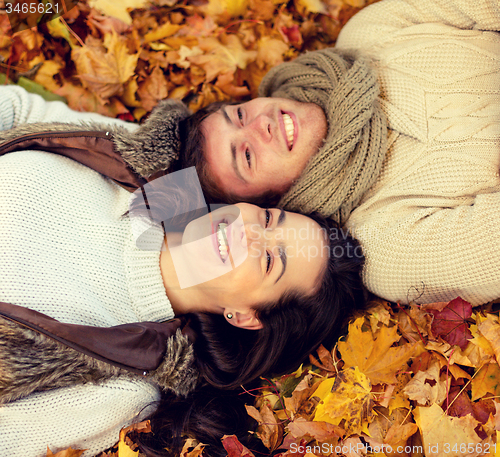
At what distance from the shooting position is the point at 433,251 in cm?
176

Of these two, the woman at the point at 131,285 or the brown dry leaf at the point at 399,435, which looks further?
the woman at the point at 131,285

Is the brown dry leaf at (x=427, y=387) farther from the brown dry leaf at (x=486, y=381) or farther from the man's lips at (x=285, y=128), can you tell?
the man's lips at (x=285, y=128)

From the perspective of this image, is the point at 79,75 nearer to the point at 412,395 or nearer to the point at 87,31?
the point at 87,31

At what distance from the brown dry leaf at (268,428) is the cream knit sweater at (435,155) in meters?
0.82

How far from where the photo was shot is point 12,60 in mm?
2324

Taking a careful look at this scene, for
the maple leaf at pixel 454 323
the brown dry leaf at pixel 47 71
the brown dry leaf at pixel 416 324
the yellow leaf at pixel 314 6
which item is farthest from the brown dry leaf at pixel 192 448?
the yellow leaf at pixel 314 6

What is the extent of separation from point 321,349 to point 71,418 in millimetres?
1172

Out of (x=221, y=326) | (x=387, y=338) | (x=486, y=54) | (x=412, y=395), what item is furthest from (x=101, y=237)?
(x=486, y=54)

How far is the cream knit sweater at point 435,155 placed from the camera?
1.75 metres

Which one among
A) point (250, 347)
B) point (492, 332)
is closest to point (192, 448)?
point (250, 347)

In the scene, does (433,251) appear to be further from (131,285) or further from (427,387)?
(131,285)

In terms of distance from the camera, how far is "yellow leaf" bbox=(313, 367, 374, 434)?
145cm

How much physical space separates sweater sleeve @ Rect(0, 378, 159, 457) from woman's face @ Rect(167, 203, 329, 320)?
0.58 metres

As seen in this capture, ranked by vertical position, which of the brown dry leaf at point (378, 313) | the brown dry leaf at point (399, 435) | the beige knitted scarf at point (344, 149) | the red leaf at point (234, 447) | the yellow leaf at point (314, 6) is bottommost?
the red leaf at point (234, 447)
